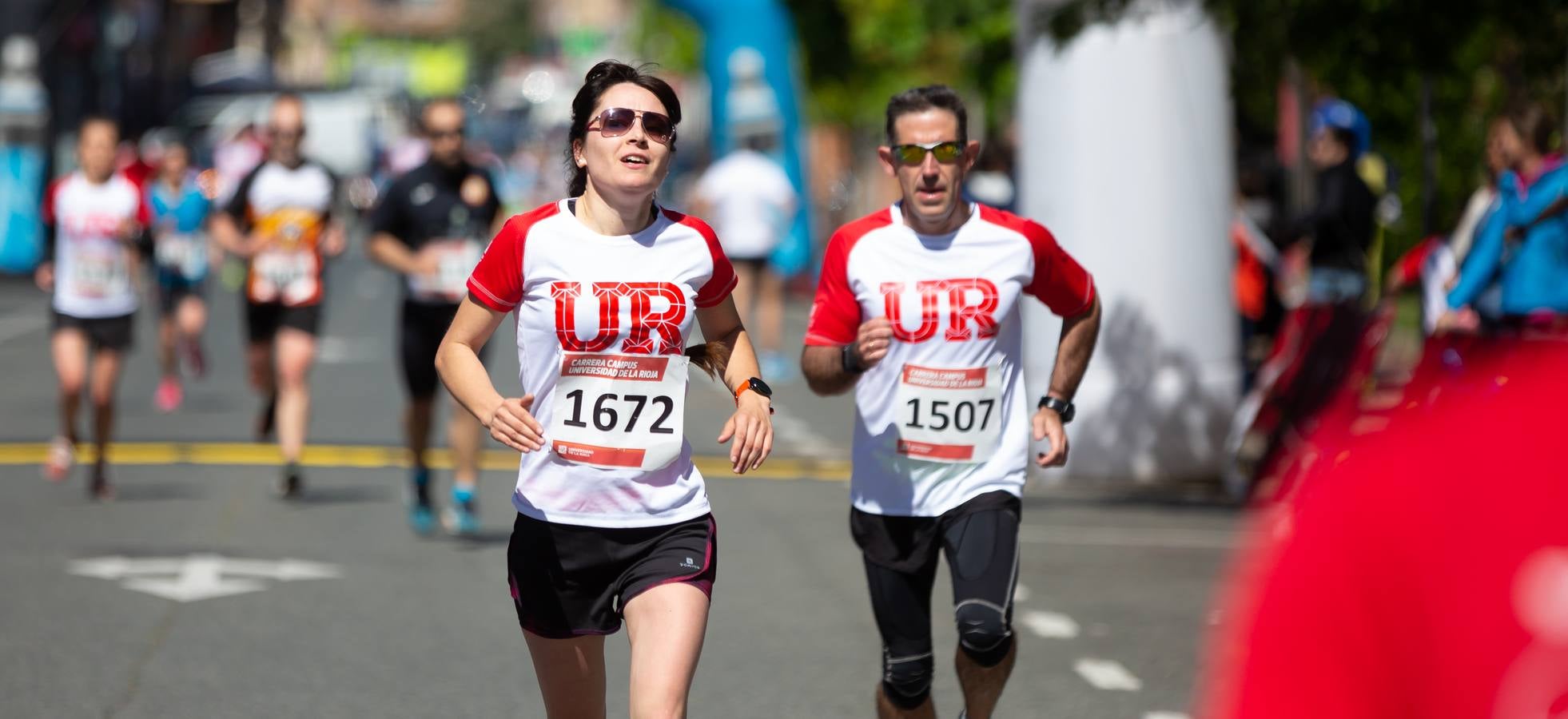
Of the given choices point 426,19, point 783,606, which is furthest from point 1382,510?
point 426,19

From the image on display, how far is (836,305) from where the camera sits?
5.50 meters

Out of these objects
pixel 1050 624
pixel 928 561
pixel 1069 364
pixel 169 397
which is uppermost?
pixel 1069 364

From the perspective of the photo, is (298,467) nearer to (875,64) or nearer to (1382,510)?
(1382,510)

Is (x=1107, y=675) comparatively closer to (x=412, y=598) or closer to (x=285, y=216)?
(x=412, y=598)

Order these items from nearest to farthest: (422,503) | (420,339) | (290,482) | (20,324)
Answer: (420,339) → (422,503) → (290,482) → (20,324)

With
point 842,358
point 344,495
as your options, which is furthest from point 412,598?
point 842,358

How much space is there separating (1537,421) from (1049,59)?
1054cm

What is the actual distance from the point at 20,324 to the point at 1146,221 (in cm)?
1598

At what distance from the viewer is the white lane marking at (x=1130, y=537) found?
10.2m

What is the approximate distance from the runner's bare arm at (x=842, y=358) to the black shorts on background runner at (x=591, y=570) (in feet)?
2.73

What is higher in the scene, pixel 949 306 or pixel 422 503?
pixel 949 306

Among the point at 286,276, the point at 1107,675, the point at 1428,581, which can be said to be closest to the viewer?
the point at 1428,581

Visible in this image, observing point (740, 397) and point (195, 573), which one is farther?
point (195, 573)

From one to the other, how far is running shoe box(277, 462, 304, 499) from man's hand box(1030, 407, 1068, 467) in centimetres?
630
